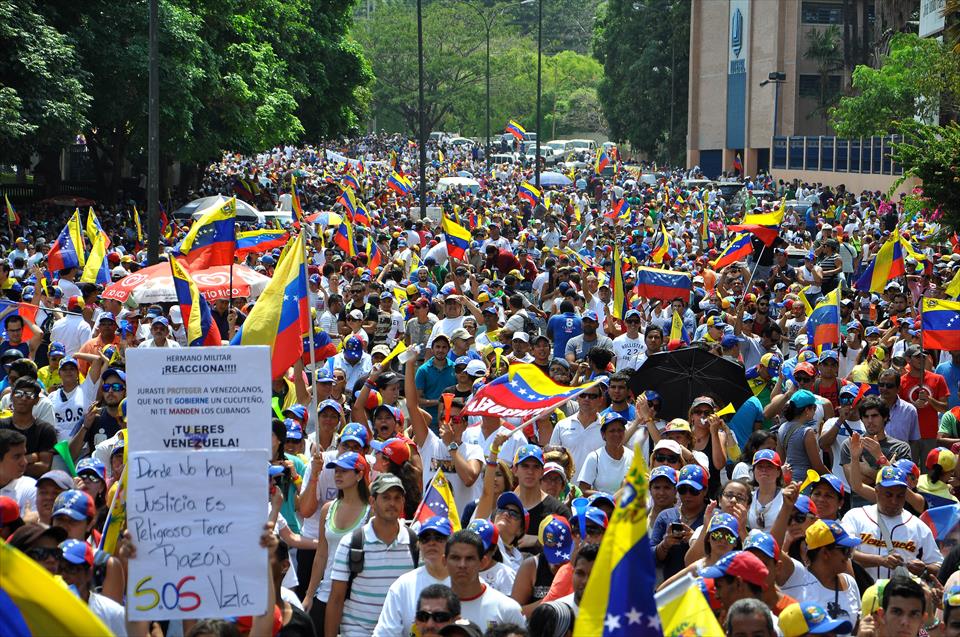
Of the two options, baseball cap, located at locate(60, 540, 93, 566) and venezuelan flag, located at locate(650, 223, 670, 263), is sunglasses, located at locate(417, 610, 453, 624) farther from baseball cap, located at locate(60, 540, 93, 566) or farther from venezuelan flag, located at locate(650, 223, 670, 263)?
venezuelan flag, located at locate(650, 223, 670, 263)

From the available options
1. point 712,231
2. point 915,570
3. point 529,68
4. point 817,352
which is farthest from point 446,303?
point 529,68

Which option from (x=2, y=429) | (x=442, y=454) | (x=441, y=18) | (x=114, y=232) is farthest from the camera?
(x=441, y=18)

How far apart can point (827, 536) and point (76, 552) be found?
339 cm

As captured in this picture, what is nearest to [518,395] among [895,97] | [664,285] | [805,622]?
[805,622]

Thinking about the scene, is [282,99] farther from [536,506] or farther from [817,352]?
[536,506]

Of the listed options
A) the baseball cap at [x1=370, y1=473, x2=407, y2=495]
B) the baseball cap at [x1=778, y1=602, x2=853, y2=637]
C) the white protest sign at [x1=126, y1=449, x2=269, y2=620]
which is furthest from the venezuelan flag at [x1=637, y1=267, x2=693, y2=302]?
the white protest sign at [x1=126, y1=449, x2=269, y2=620]

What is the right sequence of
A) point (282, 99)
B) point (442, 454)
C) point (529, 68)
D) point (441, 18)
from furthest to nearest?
1. point (529, 68)
2. point (441, 18)
3. point (282, 99)
4. point (442, 454)

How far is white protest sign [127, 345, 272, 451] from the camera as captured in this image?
20.7 ft

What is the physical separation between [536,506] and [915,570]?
6.45 feet

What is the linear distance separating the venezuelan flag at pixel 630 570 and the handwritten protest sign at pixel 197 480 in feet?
5.65

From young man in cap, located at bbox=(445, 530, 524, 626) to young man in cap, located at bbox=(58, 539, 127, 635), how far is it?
1.36 m

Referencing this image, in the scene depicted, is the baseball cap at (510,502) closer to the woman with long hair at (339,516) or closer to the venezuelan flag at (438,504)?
the venezuelan flag at (438,504)

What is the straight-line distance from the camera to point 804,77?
67.2 metres

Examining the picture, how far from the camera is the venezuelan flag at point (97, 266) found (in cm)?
1791
